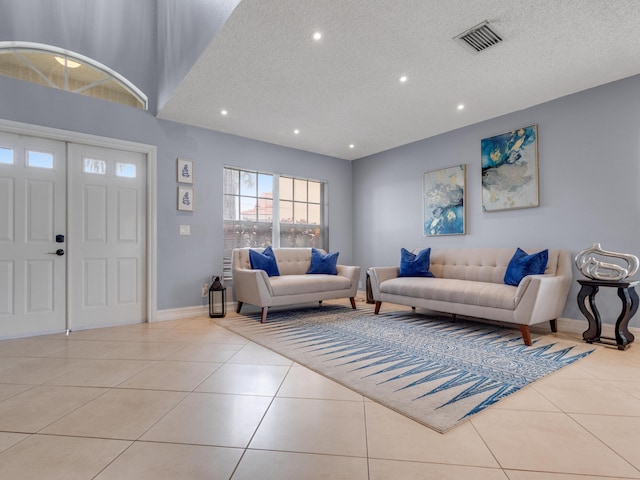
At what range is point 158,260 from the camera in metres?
4.11

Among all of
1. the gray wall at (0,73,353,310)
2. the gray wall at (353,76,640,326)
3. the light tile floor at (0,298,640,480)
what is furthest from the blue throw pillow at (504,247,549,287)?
the gray wall at (0,73,353,310)

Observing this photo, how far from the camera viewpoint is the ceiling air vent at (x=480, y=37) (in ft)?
8.19

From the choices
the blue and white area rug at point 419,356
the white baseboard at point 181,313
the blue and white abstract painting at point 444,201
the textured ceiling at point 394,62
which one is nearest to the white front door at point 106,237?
the white baseboard at point 181,313

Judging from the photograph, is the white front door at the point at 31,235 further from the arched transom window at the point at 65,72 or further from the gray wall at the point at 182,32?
the gray wall at the point at 182,32

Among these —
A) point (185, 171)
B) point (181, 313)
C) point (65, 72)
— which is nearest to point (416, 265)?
point (181, 313)

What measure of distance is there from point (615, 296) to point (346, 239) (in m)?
3.80

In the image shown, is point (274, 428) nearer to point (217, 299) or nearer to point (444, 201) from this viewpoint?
point (217, 299)

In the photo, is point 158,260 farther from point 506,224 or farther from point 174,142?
point 506,224

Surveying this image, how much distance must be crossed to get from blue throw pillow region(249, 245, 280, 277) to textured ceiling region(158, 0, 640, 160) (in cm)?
175

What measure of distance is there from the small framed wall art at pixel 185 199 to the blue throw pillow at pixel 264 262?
995mm

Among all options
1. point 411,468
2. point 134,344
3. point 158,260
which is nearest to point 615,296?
point 411,468

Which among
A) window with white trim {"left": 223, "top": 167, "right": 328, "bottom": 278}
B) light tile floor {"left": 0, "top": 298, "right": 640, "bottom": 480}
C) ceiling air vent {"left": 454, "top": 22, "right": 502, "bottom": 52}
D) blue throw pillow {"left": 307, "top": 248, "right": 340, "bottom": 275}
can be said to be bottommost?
light tile floor {"left": 0, "top": 298, "right": 640, "bottom": 480}

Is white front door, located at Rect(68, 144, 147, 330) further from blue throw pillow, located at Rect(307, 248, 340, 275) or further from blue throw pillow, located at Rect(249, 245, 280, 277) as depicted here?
blue throw pillow, located at Rect(307, 248, 340, 275)

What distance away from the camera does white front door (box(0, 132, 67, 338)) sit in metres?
3.25
